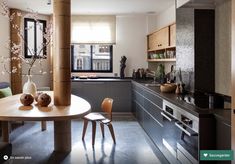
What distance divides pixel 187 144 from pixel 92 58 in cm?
534

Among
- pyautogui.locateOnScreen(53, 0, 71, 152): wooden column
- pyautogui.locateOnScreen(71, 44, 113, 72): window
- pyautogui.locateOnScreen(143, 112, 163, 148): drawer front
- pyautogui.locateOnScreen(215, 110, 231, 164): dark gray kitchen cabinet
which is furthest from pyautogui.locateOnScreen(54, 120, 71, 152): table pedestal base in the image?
pyautogui.locateOnScreen(71, 44, 113, 72): window

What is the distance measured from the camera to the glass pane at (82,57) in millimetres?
7797

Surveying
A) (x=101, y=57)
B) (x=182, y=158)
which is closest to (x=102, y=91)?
(x=101, y=57)

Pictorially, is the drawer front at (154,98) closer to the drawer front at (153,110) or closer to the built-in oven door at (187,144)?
the drawer front at (153,110)

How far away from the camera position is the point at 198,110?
260 centimetres

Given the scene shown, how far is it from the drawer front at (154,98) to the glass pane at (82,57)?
10.1ft

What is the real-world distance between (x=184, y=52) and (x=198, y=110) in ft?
6.13

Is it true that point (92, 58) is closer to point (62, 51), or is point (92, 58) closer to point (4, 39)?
point (4, 39)

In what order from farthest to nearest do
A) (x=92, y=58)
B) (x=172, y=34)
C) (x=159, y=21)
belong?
1. (x=92, y=58)
2. (x=159, y=21)
3. (x=172, y=34)

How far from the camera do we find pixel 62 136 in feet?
13.4

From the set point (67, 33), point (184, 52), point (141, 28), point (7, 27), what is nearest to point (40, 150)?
point (67, 33)

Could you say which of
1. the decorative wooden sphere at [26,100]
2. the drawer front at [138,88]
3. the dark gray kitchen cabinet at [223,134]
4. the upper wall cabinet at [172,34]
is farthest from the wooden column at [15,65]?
the dark gray kitchen cabinet at [223,134]

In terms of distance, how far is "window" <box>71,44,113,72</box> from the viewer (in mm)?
7793

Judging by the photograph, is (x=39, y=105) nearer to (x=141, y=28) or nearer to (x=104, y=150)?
(x=104, y=150)
